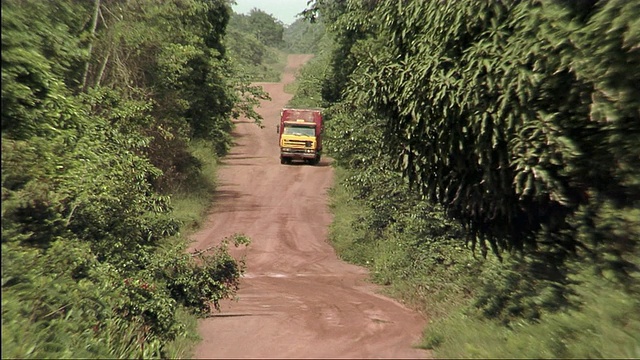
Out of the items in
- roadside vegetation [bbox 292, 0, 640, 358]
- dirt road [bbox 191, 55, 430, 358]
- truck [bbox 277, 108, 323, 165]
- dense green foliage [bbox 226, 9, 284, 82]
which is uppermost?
dense green foliage [bbox 226, 9, 284, 82]

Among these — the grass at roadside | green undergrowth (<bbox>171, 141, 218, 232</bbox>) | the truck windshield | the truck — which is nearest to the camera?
the grass at roadside

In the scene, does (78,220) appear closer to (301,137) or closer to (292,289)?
(292,289)

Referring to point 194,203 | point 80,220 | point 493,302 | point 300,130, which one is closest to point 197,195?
point 194,203

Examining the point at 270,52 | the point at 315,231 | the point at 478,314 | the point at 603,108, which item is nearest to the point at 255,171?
the point at 315,231

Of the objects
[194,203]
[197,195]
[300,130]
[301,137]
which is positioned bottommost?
[194,203]

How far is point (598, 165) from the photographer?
7.73 m

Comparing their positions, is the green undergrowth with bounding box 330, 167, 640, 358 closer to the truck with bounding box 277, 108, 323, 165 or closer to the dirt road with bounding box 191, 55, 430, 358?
the dirt road with bounding box 191, 55, 430, 358

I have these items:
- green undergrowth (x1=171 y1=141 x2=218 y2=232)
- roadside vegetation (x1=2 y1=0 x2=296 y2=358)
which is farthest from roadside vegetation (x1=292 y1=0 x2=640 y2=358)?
green undergrowth (x1=171 y1=141 x2=218 y2=232)

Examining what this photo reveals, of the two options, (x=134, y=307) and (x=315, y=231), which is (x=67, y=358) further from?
(x=315, y=231)

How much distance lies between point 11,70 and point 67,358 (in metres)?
2.77

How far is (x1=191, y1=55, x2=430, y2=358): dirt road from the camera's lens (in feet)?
27.3

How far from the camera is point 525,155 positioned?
7836mm

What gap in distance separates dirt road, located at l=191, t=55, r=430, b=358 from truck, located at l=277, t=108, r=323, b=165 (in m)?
1.66

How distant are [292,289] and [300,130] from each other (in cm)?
2420
